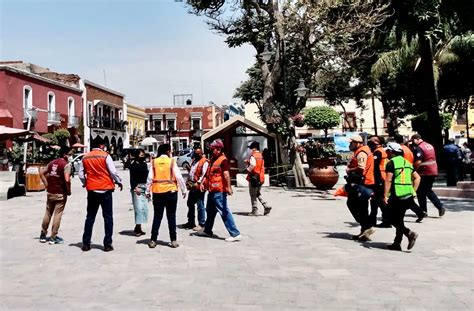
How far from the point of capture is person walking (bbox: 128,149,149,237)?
8.53 m

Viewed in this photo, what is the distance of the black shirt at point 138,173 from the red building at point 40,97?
22.6m

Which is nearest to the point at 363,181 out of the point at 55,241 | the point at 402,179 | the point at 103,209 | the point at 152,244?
the point at 402,179

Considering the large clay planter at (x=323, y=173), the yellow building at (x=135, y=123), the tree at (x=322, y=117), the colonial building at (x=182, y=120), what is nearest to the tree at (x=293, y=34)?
the large clay planter at (x=323, y=173)

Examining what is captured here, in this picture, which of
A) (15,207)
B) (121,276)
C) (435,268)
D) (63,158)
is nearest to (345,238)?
(435,268)

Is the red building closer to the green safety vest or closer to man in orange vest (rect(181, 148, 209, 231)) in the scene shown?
man in orange vest (rect(181, 148, 209, 231))

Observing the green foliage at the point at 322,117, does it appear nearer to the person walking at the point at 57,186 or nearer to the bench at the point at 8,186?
the bench at the point at 8,186

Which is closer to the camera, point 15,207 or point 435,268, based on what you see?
point 435,268

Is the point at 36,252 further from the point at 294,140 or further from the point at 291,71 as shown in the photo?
the point at 291,71

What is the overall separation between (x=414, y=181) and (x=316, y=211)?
3.63 m

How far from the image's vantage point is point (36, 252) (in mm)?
7359

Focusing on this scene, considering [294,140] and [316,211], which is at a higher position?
[294,140]

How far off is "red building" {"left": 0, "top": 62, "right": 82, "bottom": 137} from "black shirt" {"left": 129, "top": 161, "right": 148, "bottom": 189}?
889 inches

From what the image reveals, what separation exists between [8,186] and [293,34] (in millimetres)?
10391

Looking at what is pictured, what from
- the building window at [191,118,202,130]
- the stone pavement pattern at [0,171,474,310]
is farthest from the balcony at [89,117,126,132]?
the stone pavement pattern at [0,171,474,310]
